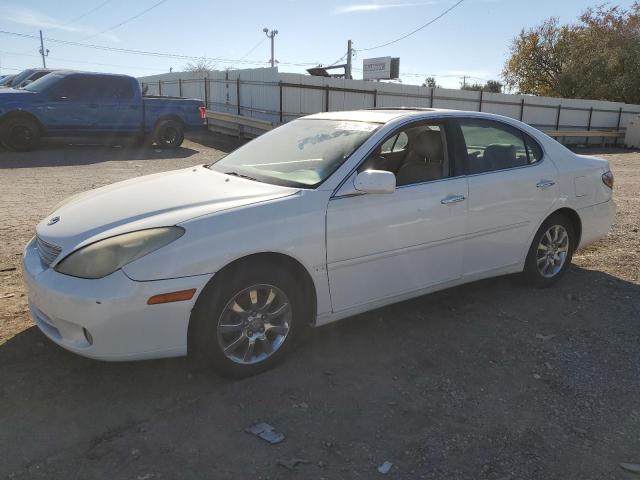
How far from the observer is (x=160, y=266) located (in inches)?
112

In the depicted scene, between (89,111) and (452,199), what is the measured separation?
11.9 m

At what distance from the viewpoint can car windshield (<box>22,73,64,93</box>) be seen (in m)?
12.9

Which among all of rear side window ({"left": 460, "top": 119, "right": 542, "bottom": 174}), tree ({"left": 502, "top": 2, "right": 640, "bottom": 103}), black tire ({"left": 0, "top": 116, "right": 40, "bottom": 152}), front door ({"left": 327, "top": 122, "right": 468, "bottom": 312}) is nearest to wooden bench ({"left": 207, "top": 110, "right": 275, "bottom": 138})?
black tire ({"left": 0, "top": 116, "right": 40, "bottom": 152})

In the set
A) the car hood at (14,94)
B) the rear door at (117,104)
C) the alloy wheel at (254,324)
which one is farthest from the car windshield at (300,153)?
the rear door at (117,104)

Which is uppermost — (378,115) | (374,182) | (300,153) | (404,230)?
(378,115)

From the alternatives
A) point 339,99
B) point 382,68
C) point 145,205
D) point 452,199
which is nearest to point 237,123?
point 339,99

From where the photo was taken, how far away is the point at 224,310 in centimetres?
305

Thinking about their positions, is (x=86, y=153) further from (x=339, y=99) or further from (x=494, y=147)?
(x=494, y=147)

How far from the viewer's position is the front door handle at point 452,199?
3.94 metres

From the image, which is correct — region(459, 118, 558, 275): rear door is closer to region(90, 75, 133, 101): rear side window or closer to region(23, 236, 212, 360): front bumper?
region(23, 236, 212, 360): front bumper

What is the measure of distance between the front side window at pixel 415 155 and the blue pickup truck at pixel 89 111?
11125 millimetres

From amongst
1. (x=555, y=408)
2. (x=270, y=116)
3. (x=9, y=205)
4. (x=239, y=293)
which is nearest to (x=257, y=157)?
(x=239, y=293)

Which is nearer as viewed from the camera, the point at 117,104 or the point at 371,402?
the point at 371,402

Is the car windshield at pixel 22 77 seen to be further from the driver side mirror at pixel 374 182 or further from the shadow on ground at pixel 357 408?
the driver side mirror at pixel 374 182
